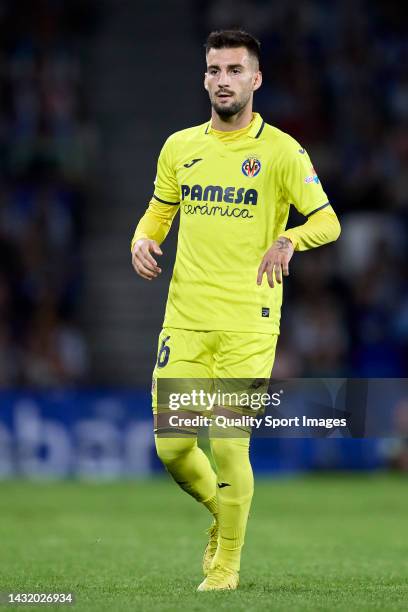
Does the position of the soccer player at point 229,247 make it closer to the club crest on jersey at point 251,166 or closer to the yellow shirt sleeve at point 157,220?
the club crest on jersey at point 251,166

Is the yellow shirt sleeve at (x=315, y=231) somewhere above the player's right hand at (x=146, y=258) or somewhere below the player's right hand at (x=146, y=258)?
above

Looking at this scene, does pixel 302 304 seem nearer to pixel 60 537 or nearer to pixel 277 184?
pixel 60 537

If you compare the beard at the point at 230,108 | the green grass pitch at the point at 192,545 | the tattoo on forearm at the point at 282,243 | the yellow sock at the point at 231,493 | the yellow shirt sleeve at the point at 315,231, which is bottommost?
the green grass pitch at the point at 192,545

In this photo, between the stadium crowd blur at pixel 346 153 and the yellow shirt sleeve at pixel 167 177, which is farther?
the stadium crowd blur at pixel 346 153

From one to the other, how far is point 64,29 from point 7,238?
3.70 metres

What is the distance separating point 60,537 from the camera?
9.30 m

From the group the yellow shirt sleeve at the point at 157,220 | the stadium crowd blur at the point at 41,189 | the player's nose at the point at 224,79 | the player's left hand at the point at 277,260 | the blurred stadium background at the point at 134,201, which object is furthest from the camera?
the stadium crowd blur at the point at 41,189

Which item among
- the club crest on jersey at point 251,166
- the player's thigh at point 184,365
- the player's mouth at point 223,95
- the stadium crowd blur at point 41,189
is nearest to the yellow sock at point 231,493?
the player's thigh at point 184,365

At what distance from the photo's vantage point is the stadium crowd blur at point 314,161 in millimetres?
15609

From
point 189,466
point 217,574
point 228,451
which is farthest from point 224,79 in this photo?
point 217,574

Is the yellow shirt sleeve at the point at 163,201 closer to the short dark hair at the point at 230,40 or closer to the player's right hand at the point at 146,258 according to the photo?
the player's right hand at the point at 146,258

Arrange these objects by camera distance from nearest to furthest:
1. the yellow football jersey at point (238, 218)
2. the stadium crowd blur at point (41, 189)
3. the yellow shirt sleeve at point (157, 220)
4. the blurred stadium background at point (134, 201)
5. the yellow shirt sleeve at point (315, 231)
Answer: the yellow shirt sleeve at point (315, 231) → the yellow football jersey at point (238, 218) → the yellow shirt sleeve at point (157, 220) → the blurred stadium background at point (134, 201) → the stadium crowd blur at point (41, 189)

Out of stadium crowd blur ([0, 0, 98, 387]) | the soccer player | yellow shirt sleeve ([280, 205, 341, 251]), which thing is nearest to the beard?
the soccer player

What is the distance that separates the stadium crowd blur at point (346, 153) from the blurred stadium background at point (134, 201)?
0.02 m
